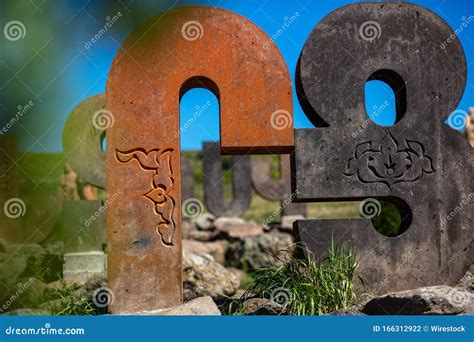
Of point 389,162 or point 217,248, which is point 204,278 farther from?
point 217,248

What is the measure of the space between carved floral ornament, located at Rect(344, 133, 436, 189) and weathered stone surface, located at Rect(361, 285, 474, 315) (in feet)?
4.68

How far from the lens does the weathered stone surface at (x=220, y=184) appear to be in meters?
16.4

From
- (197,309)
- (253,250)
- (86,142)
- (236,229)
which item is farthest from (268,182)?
(197,309)

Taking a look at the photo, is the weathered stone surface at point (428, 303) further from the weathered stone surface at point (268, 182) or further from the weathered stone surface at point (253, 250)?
the weathered stone surface at point (268, 182)

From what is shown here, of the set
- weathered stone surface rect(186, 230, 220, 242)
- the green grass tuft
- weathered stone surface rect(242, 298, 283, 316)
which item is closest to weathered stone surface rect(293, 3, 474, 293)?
the green grass tuft

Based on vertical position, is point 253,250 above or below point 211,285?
above

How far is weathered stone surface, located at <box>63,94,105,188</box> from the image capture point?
391 inches

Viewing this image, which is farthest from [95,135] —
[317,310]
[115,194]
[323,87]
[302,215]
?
[302,215]

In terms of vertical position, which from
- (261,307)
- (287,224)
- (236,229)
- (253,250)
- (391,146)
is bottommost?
(261,307)

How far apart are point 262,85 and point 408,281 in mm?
2650

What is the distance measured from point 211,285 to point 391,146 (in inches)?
127

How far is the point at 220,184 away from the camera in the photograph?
16.4 m

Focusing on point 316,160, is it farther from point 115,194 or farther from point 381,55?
point 115,194

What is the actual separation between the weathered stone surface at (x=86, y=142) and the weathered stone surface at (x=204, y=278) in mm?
2524
